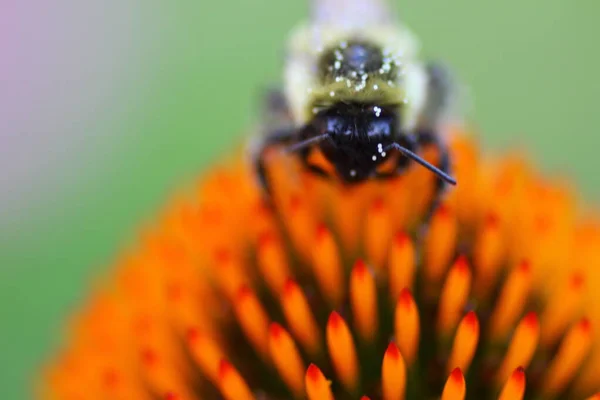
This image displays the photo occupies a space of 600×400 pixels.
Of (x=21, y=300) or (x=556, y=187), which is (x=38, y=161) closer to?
(x=21, y=300)

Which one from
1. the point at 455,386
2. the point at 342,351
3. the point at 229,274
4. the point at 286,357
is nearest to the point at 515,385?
the point at 455,386

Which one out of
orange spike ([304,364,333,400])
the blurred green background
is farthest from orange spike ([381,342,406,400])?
the blurred green background

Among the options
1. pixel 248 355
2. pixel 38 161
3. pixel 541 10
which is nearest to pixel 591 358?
pixel 248 355

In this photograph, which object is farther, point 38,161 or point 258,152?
point 38,161

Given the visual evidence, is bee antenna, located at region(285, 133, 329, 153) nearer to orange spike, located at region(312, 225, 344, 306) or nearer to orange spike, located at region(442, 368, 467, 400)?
orange spike, located at region(312, 225, 344, 306)

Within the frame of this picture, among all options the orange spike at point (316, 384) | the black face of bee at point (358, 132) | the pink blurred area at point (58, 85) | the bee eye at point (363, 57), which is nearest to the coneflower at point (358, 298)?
the orange spike at point (316, 384)

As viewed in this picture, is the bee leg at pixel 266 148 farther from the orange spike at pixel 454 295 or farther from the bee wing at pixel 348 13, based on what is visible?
the orange spike at pixel 454 295

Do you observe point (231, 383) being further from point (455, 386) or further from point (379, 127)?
point (379, 127)
